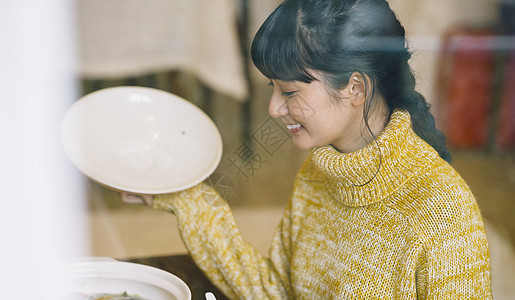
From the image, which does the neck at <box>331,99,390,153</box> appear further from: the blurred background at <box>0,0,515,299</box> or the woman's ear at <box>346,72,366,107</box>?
the blurred background at <box>0,0,515,299</box>

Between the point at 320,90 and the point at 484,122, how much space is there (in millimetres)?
1338

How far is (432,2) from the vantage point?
153 cm

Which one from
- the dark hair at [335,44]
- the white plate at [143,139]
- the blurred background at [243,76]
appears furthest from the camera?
the blurred background at [243,76]

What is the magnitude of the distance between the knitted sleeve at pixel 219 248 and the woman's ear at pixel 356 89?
25cm

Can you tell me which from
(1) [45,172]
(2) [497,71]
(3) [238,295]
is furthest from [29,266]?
(2) [497,71]

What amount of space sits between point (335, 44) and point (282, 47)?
0.05 meters

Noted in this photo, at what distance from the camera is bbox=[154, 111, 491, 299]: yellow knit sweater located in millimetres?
561

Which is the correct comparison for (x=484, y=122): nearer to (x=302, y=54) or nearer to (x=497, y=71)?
(x=497, y=71)

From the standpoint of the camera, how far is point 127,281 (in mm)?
615

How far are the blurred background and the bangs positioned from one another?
2.71 feet

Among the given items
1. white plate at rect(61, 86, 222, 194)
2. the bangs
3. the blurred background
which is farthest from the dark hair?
the blurred background

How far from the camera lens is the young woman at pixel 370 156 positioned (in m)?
0.54

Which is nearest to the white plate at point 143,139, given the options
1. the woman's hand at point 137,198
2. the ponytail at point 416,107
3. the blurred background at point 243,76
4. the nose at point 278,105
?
the woman's hand at point 137,198

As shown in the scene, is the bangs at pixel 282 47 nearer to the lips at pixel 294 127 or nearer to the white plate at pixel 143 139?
the lips at pixel 294 127
